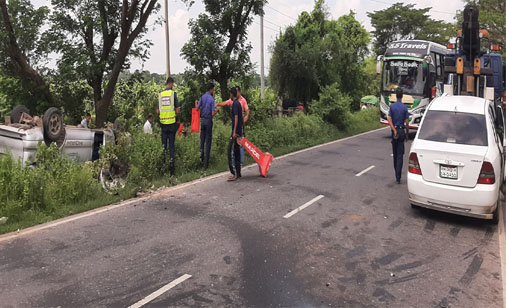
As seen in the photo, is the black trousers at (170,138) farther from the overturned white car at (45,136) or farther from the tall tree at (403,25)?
the tall tree at (403,25)

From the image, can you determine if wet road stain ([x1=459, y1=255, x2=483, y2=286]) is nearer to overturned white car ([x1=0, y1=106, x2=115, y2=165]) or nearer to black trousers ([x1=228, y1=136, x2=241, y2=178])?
black trousers ([x1=228, y1=136, x2=241, y2=178])

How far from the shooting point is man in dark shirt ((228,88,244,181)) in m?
9.64

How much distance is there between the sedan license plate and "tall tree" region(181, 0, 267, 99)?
1003 cm

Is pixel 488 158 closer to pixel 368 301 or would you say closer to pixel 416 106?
pixel 368 301

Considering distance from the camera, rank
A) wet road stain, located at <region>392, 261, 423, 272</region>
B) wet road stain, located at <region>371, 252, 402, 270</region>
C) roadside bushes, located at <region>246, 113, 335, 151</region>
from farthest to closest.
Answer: roadside bushes, located at <region>246, 113, 335, 151</region> → wet road stain, located at <region>371, 252, 402, 270</region> → wet road stain, located at <region>392, 261, 423, 272</region>

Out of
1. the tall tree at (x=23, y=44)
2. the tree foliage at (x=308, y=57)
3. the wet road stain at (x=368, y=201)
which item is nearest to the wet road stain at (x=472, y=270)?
the wet road stain at (x=368, y=201)

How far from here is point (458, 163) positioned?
22.2 ft

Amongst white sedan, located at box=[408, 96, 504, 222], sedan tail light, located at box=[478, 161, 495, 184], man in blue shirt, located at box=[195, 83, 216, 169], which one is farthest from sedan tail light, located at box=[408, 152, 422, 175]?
man in blue shirt, located at box=[195, 83, 216, 169]

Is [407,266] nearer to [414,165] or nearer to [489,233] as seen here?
[489,233]

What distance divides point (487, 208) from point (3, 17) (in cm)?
1230

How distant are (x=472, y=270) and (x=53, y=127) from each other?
7.97 metres

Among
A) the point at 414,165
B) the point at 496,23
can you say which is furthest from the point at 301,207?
the point at 496,23

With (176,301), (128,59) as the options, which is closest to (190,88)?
(128,59)

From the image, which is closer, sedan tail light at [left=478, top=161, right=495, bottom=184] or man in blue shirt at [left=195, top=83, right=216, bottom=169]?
sedan tail light at [left=478, top=161, right=495, bottom=184]
